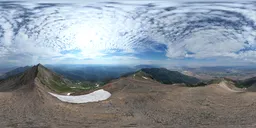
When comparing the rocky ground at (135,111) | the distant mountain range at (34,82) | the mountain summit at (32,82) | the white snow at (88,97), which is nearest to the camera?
the rocky ground at (135,111)

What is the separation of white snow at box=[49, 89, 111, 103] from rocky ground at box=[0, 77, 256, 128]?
5122mm

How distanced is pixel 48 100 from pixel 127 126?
1877 cm

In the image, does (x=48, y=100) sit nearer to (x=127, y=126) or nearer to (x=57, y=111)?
(x=57, y=111)

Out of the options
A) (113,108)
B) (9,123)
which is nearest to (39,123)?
(9,123)

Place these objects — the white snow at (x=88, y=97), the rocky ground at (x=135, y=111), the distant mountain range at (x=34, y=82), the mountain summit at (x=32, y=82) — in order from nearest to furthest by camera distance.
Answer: the rocky ground at (x=135, y=111) < the white snow at (x=88, y=97) < the mountain summit at (x=32, y=82) < the distant mountain range at (x=34, y=82)

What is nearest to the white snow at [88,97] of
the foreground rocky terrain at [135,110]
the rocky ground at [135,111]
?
the foreground rocky terrain at [135,110]

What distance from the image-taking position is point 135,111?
174 feet

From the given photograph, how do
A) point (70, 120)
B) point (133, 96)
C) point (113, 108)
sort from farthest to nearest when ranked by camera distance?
point (133, 96) → point (113, 108) → point (70, 120)

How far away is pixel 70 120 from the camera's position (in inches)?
1801

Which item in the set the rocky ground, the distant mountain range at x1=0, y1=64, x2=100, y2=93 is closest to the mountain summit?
the distant mountain range at x1=0, y1=64, x2=100, y2=93

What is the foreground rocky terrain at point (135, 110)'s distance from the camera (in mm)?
44500

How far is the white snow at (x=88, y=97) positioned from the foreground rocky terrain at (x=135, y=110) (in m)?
4.87

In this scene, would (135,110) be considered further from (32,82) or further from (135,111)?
(32,82)

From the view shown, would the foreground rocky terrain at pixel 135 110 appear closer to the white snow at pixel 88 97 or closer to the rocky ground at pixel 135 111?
the rocky ground at pixel 135 111
